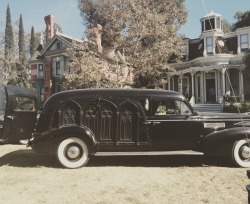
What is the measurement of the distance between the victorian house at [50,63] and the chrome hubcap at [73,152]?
29.3 metres

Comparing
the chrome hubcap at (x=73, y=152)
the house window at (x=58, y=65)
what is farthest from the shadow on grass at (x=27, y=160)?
the house window at (x=58, y=65)

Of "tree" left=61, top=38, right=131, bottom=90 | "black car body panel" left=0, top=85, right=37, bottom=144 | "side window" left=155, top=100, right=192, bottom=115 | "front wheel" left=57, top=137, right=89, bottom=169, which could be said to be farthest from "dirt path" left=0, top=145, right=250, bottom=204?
"tree" left=61, top=38, right=131, bottom=90

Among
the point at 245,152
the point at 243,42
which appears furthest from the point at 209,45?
the point at 245,152

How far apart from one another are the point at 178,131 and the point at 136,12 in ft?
56.8

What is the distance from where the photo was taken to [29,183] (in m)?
5.50

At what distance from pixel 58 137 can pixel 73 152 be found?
500 millimetres

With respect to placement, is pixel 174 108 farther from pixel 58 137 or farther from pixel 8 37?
pixel 8 37

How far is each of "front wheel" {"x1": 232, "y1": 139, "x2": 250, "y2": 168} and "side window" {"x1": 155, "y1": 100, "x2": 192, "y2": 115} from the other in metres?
1.34

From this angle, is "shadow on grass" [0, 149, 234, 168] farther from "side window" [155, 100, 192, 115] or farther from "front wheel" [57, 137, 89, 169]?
"side window" [155, 100, 192, 115]

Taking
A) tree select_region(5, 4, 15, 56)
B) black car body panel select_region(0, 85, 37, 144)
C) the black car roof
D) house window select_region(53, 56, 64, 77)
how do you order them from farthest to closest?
tree select_region(5, 4, 15, 56) < house window select_region(53, 56, 64, 77) < the black car roof < black car body panel select_region(0, 85, 37, 144)

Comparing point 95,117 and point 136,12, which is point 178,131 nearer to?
point 95,117

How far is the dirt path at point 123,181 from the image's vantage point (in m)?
4.62

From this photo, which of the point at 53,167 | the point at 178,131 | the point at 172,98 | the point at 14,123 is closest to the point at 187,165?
the point at 178,131

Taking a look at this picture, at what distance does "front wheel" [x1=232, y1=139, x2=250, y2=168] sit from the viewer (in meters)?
6.70
